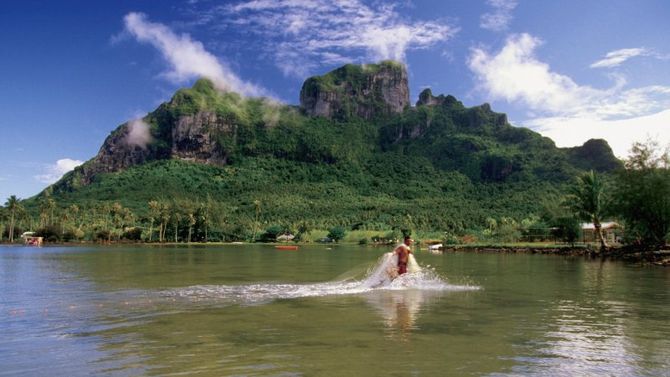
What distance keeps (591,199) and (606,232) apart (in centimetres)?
2288

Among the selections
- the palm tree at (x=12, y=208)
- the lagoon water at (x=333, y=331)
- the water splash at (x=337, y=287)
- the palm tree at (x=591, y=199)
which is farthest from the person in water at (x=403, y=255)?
the palm tree at (x=12, y=208)

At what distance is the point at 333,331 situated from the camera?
1406 centimetres

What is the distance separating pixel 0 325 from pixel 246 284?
1353 centimetres

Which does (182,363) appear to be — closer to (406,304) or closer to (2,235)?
(406,304)

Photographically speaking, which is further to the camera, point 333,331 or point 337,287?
point 337,287

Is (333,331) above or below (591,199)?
below

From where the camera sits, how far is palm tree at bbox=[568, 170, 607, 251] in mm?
68500

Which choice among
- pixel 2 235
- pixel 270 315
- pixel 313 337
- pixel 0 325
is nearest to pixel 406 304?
pixel 270 315

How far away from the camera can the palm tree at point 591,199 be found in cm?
6850

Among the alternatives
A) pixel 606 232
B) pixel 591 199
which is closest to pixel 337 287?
pixel 591 199

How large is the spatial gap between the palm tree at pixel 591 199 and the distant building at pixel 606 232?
578 inches

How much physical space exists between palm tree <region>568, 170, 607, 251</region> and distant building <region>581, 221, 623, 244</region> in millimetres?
14674

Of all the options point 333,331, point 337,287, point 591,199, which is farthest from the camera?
point 591,199

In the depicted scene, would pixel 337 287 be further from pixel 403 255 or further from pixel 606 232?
pixel 606 232
